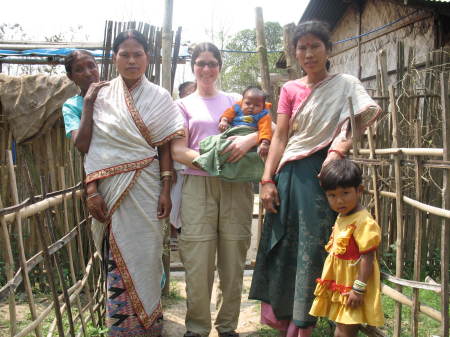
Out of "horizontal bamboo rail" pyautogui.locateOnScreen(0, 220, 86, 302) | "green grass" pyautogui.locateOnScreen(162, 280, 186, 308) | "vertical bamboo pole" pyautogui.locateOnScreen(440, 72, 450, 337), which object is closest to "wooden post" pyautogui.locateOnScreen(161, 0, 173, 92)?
"horizontal bamboo rail" pyautogui.locateOnScreen(0, 220, 86, 302)

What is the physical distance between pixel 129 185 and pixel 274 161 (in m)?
0.86

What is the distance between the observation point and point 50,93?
440 centimetres

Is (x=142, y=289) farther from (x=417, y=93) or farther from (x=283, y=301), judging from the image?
(x=417, y=93)

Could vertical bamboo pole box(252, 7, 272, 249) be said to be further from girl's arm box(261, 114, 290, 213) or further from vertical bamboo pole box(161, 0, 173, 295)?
girl's arm box(261, 114, 290, 213)

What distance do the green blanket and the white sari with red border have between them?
20 cm

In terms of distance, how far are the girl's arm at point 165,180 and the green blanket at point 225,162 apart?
6.6 inches

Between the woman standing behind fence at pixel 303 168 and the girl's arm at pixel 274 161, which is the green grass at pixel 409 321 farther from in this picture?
the girl's arm at pixel 274 161

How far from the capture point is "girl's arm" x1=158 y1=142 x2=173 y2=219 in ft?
9.13

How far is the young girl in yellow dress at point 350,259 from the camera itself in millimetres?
2121

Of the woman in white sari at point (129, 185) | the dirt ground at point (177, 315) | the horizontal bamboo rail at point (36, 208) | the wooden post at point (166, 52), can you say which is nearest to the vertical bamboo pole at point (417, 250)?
the woman in white sari at point (129, 185)

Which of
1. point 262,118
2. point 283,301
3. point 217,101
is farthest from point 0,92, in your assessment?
point 283,301

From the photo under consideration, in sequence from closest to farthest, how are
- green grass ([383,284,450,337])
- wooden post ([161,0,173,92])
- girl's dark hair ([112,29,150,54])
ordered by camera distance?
girl's dark hair ([112,29,150,54])
green grass ([383,284,450,337])
wooden post ([161,0,173,92])

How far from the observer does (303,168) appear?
2.52 meters

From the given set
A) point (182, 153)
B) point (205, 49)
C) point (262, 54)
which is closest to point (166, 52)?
point (262, 54)
